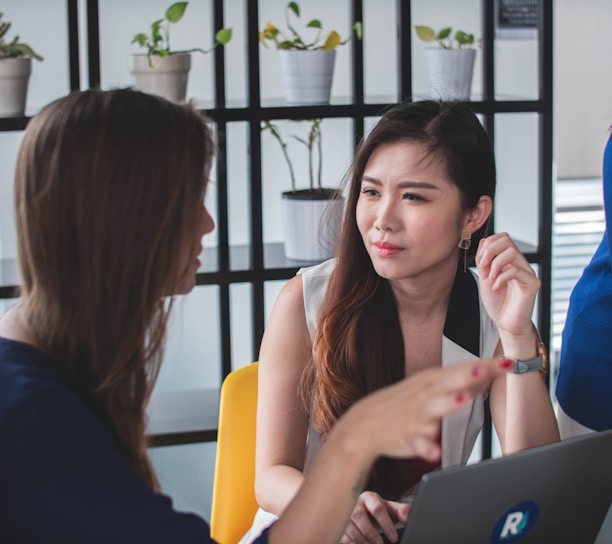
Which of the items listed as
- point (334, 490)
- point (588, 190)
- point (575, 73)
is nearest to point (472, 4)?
point (575, 73)

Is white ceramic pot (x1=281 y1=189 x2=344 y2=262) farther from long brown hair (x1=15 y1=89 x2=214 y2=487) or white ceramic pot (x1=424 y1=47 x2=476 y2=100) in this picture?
long brown hair (x1=15 y1=89 x2=214 y2=487)

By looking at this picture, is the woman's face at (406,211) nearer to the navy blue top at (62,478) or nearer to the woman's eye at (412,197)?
the woman's eye at (412,197)

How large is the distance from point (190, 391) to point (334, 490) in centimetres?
200

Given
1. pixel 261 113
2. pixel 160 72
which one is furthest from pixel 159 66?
pixel 261 113

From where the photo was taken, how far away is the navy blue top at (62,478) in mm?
1022

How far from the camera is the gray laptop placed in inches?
44.7

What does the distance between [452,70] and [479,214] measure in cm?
94

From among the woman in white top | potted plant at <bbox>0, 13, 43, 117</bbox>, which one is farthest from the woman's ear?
potted plant at <bbox>0, 13, 43, 117</bbox>

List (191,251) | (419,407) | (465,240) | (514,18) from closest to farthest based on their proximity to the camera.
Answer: (419,407) → (191,251) → (465,240) → (514,18)

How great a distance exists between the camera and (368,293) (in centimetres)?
191

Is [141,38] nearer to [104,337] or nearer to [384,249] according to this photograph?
[384,249]

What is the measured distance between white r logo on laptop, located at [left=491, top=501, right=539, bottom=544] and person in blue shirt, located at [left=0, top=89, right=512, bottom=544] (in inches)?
8.2

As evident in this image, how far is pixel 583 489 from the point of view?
1.27 meters

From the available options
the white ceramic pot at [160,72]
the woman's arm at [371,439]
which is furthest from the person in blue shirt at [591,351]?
the white ceramic pot at [160,72]
